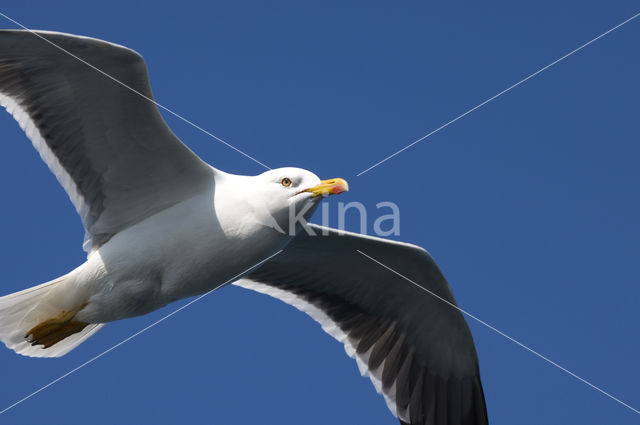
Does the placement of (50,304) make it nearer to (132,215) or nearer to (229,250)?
(132,215)

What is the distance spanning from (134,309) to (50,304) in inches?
30.2

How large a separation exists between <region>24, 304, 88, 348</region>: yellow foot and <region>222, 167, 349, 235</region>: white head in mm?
1844

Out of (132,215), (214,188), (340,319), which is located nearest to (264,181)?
(214,188)

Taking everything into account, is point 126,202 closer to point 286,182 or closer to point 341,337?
point 286,182

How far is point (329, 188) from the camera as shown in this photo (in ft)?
25.3

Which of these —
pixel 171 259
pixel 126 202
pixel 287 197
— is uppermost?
pixel 287 197

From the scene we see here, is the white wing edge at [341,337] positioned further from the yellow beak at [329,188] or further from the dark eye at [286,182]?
the yellow beak at [329,188]

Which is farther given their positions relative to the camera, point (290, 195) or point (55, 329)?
point (55, 329)

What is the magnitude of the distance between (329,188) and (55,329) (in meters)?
2.80

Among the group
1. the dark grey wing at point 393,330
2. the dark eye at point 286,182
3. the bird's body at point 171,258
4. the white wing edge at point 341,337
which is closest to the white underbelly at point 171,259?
the bird's body at point 171,258

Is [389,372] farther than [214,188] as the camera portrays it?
Yes

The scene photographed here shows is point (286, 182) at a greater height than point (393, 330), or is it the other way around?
point (286, 182)

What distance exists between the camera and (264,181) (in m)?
7.99

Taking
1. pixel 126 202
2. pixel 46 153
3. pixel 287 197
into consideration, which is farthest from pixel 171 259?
pixel 46 153
